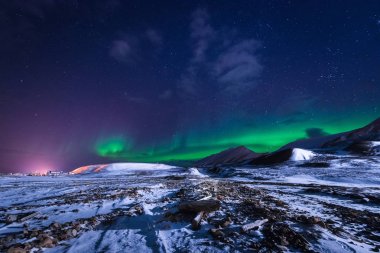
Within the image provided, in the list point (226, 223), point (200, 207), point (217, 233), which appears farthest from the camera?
point (200, 207)

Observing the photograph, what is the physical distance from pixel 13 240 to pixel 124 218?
369cm

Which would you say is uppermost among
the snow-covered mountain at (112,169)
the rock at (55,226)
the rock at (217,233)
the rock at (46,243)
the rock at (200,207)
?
the snow-covered mountain at (112,169)

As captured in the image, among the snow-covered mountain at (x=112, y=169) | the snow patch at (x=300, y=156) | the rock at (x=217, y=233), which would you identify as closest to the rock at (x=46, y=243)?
the rock at (x=217, y=233)

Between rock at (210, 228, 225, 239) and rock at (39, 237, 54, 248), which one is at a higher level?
rock at (39, 237, 54, 248)

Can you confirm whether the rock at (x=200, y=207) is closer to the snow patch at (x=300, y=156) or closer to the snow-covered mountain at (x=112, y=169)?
the snow patch at (x=300, y=156)

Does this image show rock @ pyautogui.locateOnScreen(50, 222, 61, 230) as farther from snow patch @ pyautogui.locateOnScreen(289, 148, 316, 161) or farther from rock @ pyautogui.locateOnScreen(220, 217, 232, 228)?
snow patch @ pyautogui.locateOnScreen(289, 148, 316, 161)

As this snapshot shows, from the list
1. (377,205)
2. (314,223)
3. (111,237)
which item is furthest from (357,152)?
(111,237)

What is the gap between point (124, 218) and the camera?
918 centimetres

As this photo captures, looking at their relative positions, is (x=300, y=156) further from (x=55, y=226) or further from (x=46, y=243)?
(x=46, y=243)

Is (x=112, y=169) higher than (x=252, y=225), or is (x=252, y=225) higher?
(x=112, y=169)

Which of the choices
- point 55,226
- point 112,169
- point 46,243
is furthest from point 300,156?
point 46,243

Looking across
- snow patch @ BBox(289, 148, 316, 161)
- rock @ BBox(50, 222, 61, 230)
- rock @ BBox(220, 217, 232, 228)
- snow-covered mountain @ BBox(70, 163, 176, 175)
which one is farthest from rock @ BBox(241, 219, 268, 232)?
snow-covered mountain @ BBox(70, 163, 176, 175)

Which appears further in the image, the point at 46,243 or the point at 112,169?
the point at 112,169

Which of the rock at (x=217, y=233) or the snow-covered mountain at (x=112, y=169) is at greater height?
the snow-covered mountain at (x=112, y=169)
